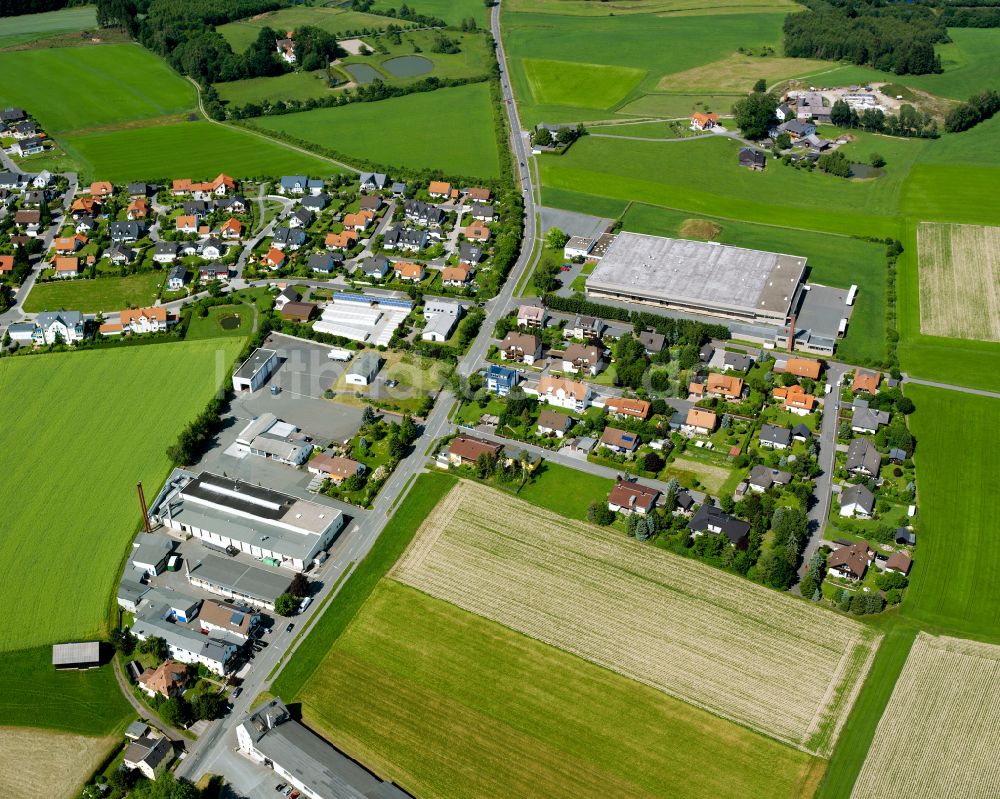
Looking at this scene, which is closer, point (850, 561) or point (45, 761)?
point (45, 761)

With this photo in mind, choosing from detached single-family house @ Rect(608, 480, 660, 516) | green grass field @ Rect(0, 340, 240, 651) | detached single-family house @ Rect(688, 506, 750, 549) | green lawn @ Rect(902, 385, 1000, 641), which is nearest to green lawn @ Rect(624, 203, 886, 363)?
green lawn @ Rect(902, 385, 1000, 641)

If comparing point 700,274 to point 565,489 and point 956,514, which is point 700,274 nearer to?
point 565,489

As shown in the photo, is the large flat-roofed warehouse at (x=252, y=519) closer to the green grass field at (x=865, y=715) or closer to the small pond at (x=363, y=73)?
the green grass field at (x=865, y=715)

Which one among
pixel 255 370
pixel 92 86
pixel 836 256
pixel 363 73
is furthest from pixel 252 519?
pixel 92 86

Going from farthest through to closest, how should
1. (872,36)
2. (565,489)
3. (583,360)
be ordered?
(872,36), (583,360), (565,489)

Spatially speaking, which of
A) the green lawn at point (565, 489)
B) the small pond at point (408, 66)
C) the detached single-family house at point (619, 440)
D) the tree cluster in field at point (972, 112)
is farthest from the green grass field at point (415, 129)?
the tree cluster in field at point (972, 112)

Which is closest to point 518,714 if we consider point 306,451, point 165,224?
point 306,451

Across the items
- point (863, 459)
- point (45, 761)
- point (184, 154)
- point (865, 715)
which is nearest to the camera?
point (45, 761)

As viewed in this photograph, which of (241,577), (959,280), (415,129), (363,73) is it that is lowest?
(959,280)
